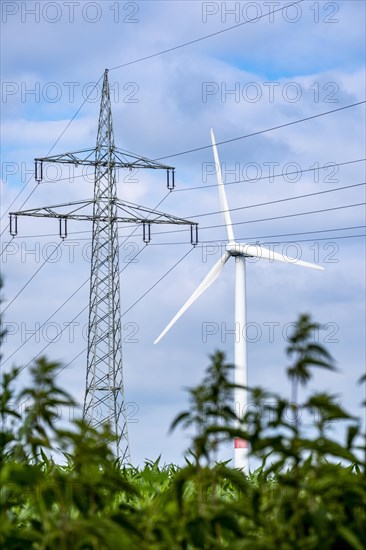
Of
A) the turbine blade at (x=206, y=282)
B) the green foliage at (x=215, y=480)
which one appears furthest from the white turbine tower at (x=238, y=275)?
the green foliage at (x=215, y=480)

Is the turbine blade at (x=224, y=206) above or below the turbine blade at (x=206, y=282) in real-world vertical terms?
above

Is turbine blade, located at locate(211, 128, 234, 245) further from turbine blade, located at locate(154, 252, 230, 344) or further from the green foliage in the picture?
the green foliage

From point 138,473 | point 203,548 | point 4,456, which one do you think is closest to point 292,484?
point 203,548

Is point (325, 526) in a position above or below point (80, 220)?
below

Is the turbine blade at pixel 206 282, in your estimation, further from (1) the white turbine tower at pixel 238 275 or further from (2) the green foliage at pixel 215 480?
(2) the green foliage at pixel 215 480

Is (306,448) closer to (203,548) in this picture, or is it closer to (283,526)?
(283,526)

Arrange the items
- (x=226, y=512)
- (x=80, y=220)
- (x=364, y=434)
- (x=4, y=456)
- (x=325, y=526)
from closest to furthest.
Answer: (x=325, y=526)
(x=226, y=512)
(x=364, y=434)
(x=4, y=456)
(x=80, y=220)

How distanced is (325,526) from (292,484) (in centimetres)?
27

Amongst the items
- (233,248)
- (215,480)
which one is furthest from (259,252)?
(215,480)

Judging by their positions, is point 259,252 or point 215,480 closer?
point 215,480

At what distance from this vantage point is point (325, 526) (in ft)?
17.7

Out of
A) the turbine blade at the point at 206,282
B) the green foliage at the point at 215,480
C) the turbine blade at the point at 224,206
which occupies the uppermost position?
the turbine blade at the point at 224,206

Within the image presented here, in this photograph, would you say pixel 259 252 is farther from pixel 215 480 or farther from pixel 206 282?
pixel 215 480

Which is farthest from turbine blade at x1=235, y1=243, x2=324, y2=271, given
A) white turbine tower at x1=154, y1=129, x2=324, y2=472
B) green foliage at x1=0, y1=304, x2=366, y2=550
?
green foliage at x1=0, y1=304, x2=366, y2=550
